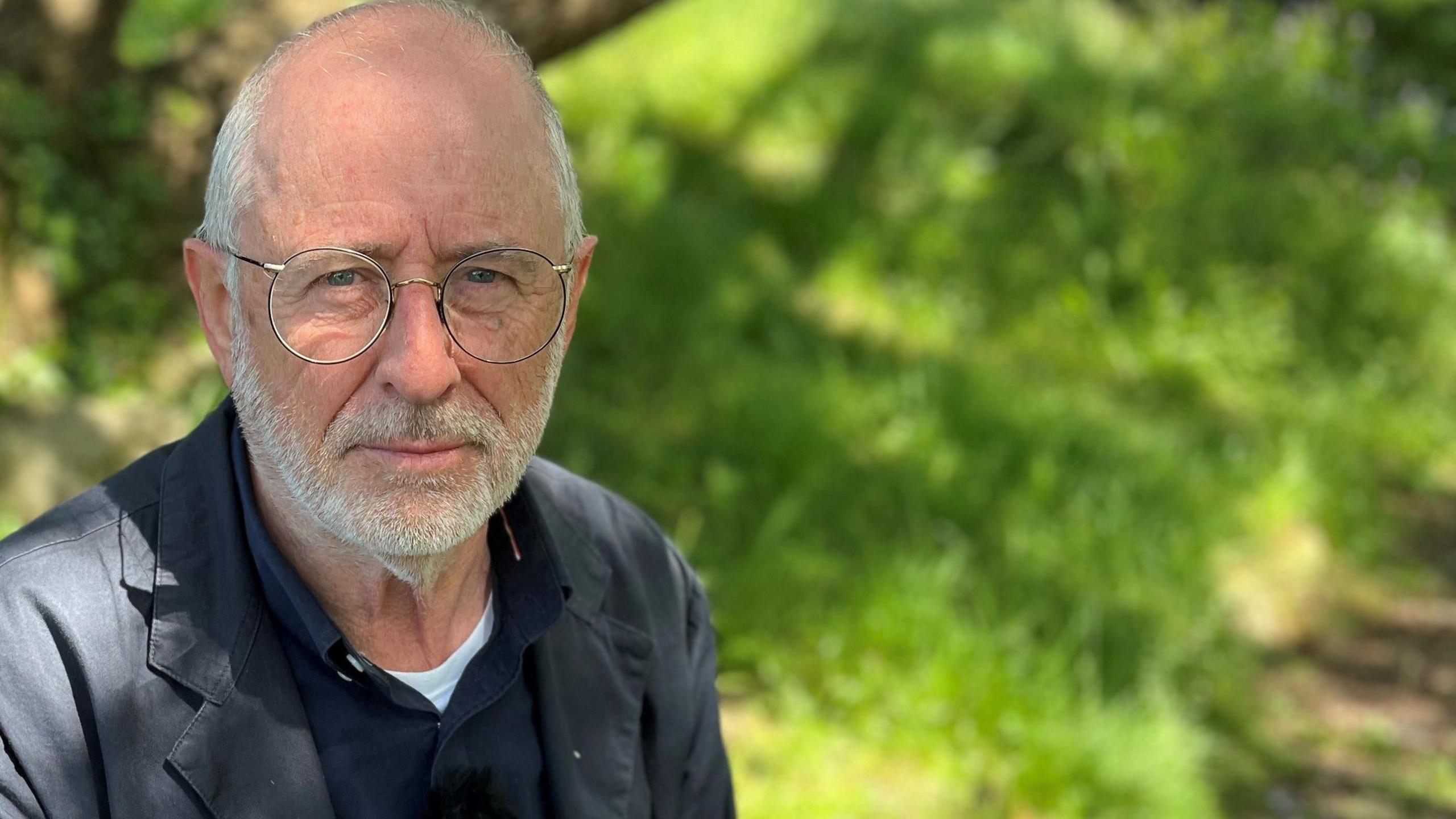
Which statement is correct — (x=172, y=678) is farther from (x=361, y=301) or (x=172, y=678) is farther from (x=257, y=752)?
(x=361, y=301)

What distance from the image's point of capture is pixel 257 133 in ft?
5.48

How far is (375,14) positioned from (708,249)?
12.2 feet

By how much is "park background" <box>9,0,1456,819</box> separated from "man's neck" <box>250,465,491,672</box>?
5.69ft

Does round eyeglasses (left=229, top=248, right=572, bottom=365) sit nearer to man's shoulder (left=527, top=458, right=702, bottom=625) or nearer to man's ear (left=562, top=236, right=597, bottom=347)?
man's ear (left=562, top=236, right=597, bottom=347)

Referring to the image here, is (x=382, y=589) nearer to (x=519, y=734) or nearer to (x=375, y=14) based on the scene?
(x=519, y=734)

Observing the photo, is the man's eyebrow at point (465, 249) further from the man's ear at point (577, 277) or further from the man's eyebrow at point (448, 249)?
the man's ear at point (577, 277)

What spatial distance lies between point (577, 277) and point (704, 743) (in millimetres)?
689

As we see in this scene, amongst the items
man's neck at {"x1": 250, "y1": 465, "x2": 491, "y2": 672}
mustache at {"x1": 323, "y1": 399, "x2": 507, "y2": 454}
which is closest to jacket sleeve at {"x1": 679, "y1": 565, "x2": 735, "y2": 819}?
man's neck at {"x1": 250, "y1": 465, "x2": 491, "y2": 672}

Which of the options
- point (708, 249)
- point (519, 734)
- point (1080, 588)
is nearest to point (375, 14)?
point (519, 734)

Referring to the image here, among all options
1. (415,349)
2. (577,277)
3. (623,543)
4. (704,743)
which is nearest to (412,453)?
(415,349)

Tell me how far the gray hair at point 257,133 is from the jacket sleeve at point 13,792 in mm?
563

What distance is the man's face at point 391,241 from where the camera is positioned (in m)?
1.65

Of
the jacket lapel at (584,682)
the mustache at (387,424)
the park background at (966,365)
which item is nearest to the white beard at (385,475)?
the mustache at (387,424)

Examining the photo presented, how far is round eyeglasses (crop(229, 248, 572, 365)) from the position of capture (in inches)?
65.0
